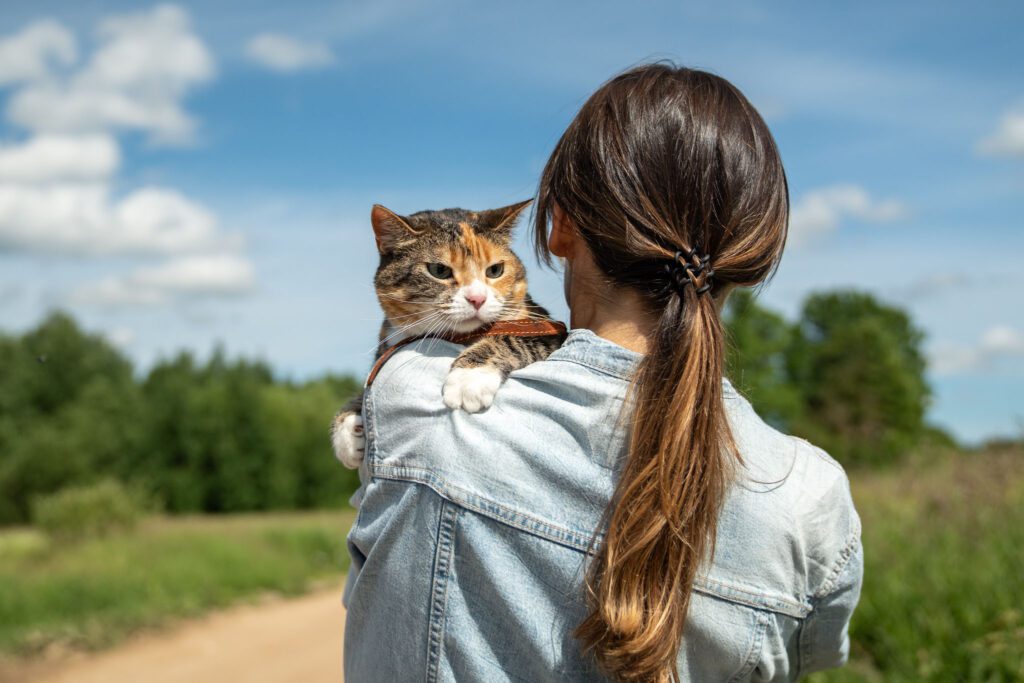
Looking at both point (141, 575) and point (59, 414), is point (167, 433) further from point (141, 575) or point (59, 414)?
point (141, 575)

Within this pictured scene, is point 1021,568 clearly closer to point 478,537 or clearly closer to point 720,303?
point 720,303

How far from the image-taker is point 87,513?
1355cm

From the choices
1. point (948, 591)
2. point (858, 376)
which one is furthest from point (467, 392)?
point (858, 376)

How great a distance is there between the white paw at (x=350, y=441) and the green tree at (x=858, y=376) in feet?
83.3

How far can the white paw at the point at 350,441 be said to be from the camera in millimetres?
2227

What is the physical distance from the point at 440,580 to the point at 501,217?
148cm

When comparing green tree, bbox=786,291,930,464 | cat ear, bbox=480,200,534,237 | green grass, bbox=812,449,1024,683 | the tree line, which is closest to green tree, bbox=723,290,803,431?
green tree, bbox=786,291,930,464

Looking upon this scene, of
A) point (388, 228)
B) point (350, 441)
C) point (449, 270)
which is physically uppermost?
point (388, 228)

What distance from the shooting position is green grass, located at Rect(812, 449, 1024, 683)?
15.1ft

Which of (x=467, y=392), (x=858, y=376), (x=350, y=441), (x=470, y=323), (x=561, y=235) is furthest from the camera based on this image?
(x=858, y=376)

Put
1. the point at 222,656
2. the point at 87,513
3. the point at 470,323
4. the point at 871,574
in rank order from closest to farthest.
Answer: the point at 470,323
the point at 871,574
the point at 222,656
the point at 87,513

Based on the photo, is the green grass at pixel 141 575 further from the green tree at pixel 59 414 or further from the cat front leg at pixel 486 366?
the cat front leg at pixel 486 366

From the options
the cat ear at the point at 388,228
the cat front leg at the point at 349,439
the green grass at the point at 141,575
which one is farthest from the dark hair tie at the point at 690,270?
the green grass at the point at 141,575

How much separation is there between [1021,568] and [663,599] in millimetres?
4579
